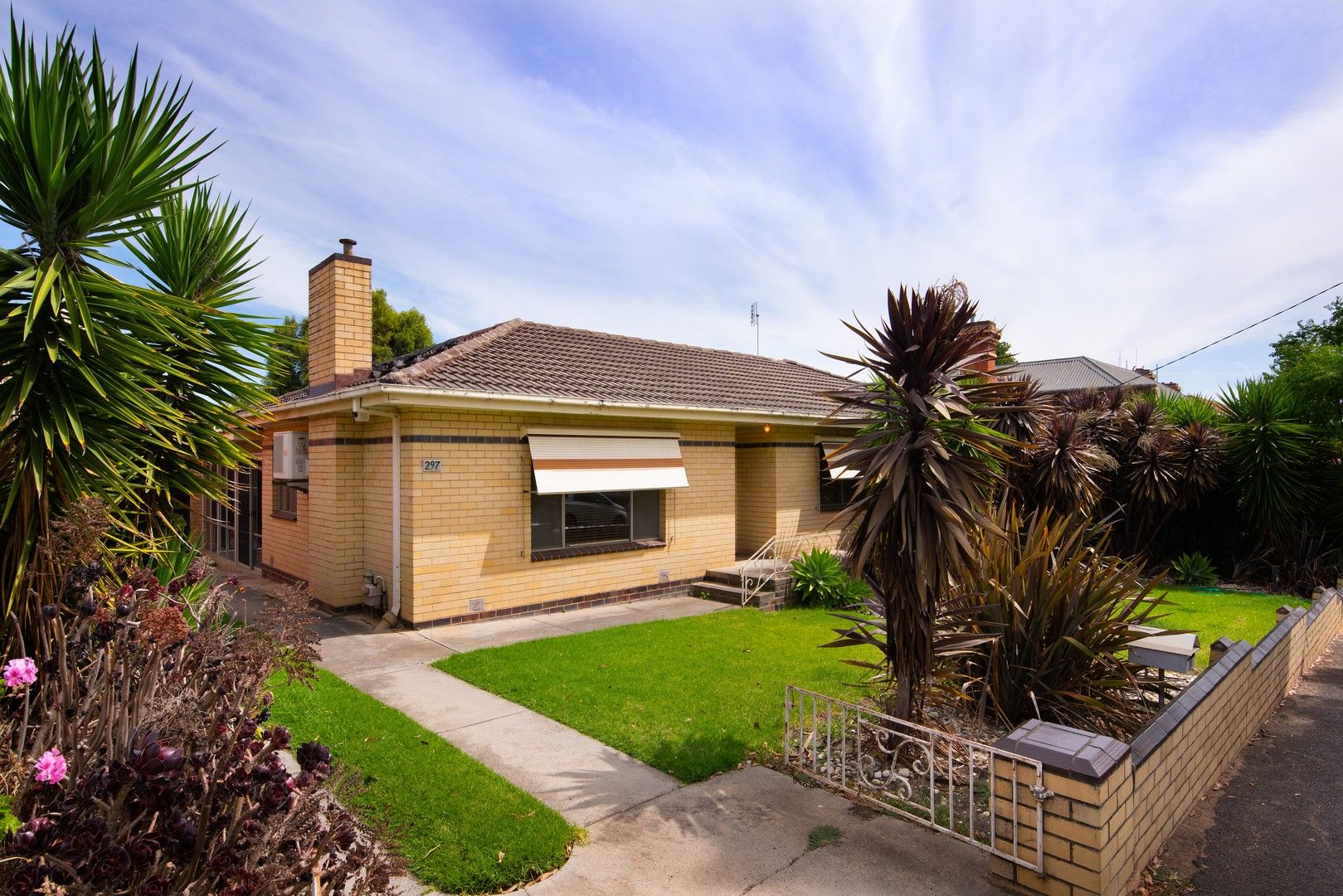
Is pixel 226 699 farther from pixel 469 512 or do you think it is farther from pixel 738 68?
pixel 738 68

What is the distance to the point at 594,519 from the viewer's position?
12406 millimetres

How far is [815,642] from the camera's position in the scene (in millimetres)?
9891

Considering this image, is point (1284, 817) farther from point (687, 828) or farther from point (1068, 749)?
point (687, 828)

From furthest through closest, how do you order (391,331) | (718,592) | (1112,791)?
(391,331)
(718,592)
(1112,791)

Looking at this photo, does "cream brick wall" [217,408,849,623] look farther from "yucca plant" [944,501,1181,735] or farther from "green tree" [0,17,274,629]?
"yucca plant" [944,501,1181,735]

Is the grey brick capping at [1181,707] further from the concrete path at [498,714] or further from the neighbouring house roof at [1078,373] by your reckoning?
the neighbouring house roof at [1078,373]

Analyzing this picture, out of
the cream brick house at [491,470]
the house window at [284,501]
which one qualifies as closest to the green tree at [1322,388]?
the cream brick house at [491,470]

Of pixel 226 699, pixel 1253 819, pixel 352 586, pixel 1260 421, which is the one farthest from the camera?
pixel 1260 421

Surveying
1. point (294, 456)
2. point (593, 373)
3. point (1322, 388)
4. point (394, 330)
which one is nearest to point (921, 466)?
point (593, 373)

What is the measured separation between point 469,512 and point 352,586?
2.74m

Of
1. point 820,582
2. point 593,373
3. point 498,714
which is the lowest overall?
point 498,714

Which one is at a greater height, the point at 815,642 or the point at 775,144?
the point at 775,144

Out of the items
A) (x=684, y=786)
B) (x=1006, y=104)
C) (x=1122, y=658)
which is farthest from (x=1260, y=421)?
(x=684, y=786)

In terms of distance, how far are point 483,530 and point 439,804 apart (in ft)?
21.0
